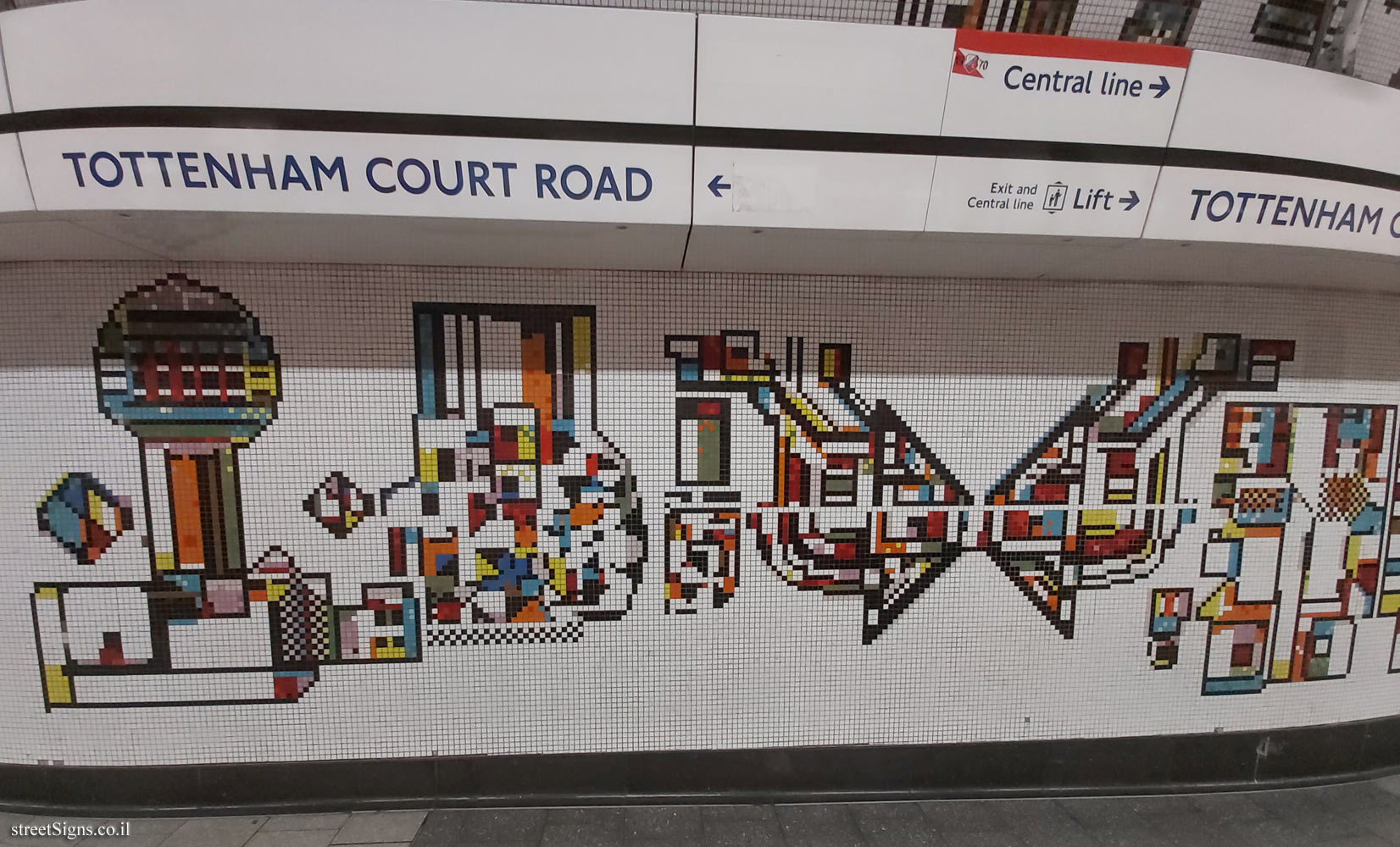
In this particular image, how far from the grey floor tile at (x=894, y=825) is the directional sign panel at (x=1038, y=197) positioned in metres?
3.01

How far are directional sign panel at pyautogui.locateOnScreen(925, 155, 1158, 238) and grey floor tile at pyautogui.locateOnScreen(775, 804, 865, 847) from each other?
3.01 m

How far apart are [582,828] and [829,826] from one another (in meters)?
1.30

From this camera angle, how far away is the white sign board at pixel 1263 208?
7.57ft

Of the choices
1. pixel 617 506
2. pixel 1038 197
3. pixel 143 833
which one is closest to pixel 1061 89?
pixel 1038 197

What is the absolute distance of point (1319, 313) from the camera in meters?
3.17

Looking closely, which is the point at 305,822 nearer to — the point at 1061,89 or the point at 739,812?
the point at 739,812

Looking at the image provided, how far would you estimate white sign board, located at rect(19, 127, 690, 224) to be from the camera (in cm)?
202

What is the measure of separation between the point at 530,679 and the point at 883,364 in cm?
257

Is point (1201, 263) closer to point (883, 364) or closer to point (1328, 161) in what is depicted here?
point (1328, 161)

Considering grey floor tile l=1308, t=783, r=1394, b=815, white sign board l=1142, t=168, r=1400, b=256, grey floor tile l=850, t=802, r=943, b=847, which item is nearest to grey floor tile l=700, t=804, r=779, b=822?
grey floor tile l=850, t=802, r=943, b=847

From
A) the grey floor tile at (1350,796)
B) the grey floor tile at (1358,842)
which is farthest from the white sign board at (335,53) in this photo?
the grey floor tile at (1350,796)

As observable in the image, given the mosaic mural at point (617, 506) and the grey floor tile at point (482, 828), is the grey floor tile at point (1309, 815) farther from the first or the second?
the grey floor tile at point (482, 828)

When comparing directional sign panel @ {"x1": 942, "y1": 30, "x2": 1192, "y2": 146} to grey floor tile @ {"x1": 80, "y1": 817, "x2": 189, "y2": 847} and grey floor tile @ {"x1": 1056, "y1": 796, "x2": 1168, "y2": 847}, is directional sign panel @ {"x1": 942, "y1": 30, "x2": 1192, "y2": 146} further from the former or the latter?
grey floor tile @ {"x1": 80, "y1": 817, "x2": 189, "y2": 847}

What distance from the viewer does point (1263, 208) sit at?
92.4 inches
